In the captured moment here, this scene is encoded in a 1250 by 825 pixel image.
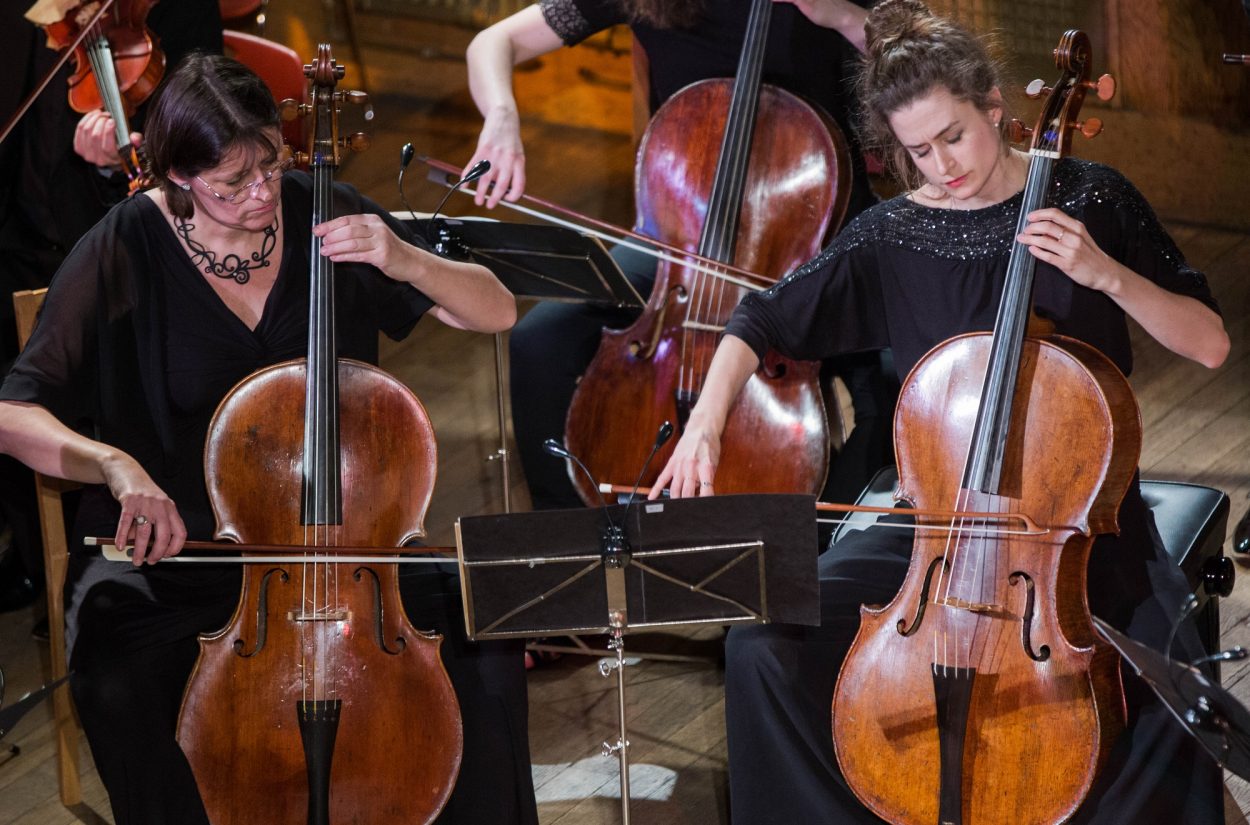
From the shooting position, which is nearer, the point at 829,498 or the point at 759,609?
the point at 759,609

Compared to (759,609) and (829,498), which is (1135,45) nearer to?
(829,498)

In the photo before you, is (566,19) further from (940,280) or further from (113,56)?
(940,280)

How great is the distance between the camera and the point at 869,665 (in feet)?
6.16

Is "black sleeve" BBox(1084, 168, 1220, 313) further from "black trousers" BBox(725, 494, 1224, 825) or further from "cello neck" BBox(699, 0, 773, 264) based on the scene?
"cello neck" BBox(699, 0, 773, 264)

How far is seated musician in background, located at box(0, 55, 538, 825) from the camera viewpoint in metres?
1.97

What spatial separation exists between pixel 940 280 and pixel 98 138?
1668 millimetres

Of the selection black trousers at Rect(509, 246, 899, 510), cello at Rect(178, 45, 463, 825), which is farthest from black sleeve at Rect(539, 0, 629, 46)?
cello at Rect(178, 45, 463, 825)

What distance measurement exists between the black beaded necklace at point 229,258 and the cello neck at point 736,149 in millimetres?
767

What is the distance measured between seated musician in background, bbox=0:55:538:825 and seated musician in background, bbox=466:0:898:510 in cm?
58

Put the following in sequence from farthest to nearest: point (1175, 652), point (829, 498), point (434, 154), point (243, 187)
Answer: point (434, 154), point (829, 498), point (243, 187), point (1175, 652)

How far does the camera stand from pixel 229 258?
7.14ft

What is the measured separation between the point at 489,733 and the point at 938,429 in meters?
0.75

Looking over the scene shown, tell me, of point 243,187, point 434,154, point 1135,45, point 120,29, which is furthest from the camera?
point 434,154

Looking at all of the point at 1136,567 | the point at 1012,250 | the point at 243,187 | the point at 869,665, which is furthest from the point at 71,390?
the point at 1136,567
